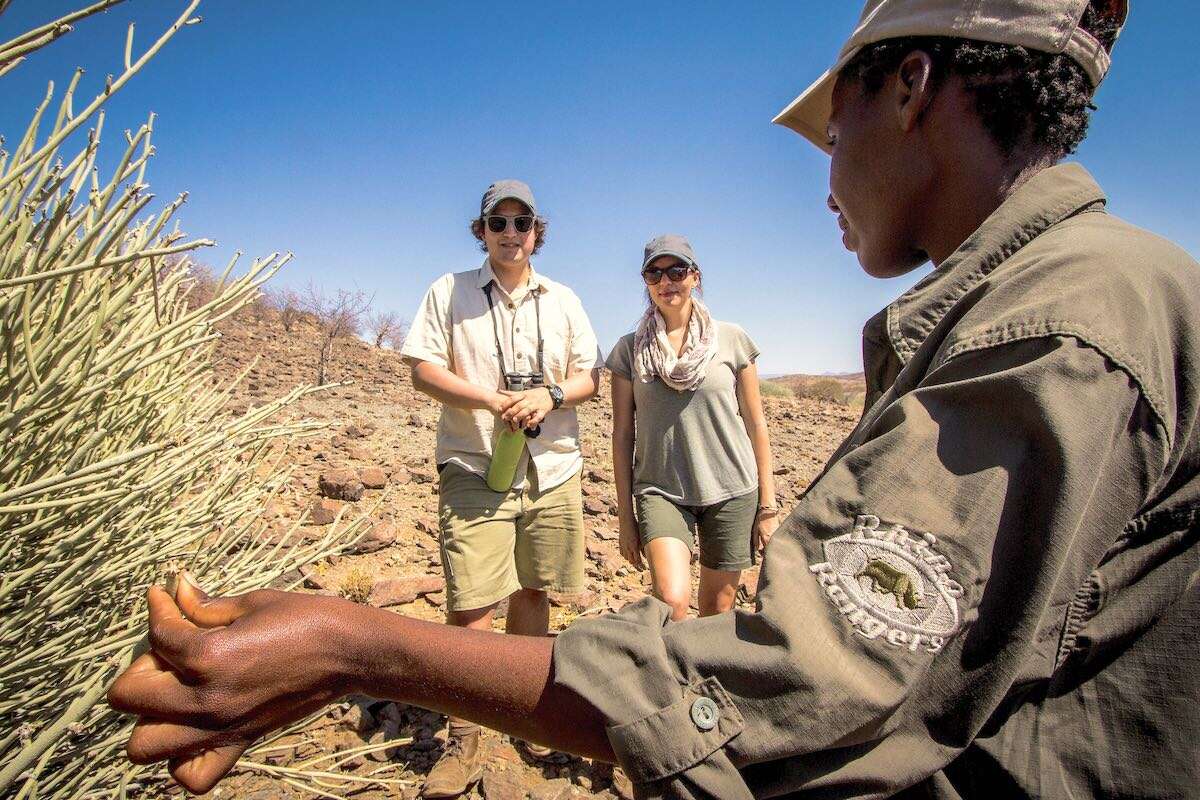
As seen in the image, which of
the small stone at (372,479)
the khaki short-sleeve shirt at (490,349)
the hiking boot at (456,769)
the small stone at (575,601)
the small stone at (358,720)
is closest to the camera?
the hiking boot at (456,769)

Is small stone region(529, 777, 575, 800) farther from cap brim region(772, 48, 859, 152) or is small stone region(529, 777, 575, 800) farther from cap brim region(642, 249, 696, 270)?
cap brim region(772, 48, 859, 152)

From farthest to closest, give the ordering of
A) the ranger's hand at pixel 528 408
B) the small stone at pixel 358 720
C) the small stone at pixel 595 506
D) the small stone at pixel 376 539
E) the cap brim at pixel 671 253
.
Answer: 1. the small stone at pixel 595 506
2. the small stone at pixel 376 539
3. the cap brim at pixel 671 253
4. the small stone at pixel 358 720
5. the ranger's hand at pixel 528 408

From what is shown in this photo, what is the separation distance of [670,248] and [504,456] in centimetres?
121

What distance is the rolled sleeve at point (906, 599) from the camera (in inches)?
24.9

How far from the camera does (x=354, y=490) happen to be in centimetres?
553

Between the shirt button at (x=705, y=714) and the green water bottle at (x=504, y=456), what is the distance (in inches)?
76.6

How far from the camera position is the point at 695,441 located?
2857mm

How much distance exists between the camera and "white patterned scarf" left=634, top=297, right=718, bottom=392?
112 inches

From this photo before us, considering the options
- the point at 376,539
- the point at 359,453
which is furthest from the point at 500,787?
the point at 359,453

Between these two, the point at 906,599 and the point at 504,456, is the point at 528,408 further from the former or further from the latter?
the point at 906,599

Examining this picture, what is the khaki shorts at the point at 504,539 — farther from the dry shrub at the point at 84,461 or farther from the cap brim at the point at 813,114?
the cap brim at the point at 813,114

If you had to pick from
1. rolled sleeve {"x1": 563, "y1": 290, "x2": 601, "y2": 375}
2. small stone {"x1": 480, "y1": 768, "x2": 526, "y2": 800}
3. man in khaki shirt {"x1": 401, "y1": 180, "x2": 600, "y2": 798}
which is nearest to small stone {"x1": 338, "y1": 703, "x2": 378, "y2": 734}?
man in khaki shirt {"x1": 401, "y1": 180, "x2": 600, "y2": 798}

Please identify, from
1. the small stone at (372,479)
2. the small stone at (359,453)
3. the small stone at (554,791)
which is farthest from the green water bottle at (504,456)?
the small stone at (359,453)

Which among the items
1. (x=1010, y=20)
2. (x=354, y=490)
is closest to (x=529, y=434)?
(x=1010, y=20)
